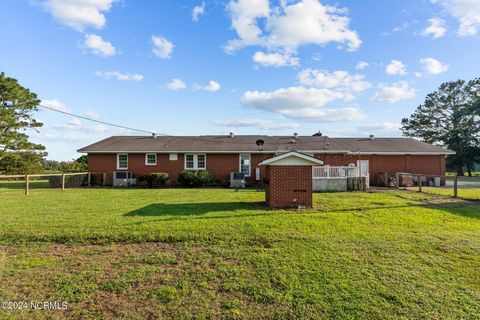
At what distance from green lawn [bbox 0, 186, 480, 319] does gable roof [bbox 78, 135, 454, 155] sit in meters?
12.8

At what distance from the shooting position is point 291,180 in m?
10.5

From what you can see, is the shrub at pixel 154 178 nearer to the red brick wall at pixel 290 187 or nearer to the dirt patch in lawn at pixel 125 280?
the red brick wall at pixel 290 187

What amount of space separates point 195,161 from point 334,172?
9.97m

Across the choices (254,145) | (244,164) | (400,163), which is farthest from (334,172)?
(400,163)

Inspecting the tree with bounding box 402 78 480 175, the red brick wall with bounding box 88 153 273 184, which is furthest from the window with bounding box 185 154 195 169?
the tree with bounding box 402 78 480 175

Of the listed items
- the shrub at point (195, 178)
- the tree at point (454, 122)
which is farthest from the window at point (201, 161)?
the tree at point (454, 122)

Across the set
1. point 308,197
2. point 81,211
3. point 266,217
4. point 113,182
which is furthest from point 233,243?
point 113,182

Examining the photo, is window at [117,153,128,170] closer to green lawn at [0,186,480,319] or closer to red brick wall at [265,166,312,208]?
green lawn at [0,186,480,319]

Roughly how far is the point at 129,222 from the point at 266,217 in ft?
12.7

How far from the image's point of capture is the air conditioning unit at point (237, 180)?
64.6ft

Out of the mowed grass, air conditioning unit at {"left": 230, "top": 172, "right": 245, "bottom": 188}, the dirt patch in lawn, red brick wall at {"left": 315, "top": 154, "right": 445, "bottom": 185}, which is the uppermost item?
red brick wall at {"left": 315, "top": 154, "right": 445, "bottom": 185}

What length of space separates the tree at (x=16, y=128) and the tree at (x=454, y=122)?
50.2 m

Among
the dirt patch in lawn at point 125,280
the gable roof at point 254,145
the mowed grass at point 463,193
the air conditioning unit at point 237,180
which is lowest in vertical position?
the dirt patch in lawn at point 125,280

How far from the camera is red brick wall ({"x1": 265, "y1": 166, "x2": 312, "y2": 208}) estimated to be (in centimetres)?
1044
